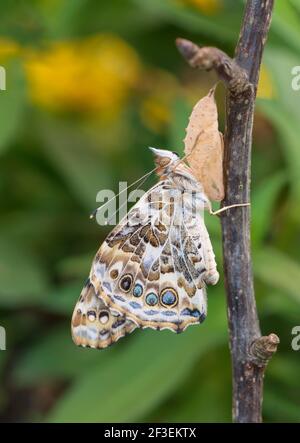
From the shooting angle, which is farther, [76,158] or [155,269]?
[76,158]

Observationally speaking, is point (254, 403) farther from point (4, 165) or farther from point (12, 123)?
point (4, 165)

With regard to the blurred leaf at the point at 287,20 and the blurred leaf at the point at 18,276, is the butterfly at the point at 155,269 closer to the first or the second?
the blurred leaf at the point at 287,20

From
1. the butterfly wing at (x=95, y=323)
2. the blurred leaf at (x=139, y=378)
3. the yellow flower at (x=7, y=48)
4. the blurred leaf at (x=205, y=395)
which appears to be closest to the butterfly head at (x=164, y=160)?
the butterfly wing at (x=95, y=323)

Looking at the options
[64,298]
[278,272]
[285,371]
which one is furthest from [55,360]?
[278,272]

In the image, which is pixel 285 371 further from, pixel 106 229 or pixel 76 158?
pixel 76 158
